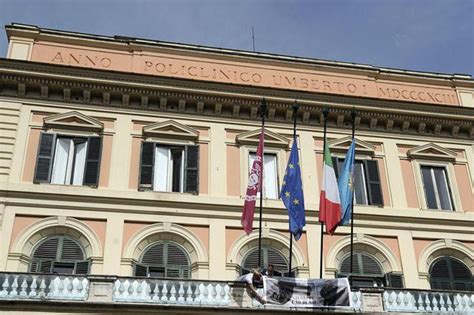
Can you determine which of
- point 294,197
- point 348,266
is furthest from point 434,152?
point 294,197

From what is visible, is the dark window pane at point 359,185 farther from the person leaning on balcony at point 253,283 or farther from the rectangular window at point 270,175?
the person leaning on balcony at point 253,283

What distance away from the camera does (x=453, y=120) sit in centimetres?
2248

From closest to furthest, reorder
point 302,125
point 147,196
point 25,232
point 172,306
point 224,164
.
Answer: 1. point 172,306
2. point 25,232
3. point 147,196
4. point 224,164
5. point 302,125

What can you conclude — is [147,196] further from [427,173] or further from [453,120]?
[453,120]

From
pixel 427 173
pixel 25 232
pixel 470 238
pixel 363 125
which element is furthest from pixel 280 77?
pixel 25 232

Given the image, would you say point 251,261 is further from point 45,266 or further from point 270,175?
point 45,266

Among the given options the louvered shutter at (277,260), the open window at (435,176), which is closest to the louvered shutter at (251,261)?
the louvered shutter at (277,260)

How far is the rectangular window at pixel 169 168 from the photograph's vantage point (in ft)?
64.1

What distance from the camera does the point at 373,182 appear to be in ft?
69.0

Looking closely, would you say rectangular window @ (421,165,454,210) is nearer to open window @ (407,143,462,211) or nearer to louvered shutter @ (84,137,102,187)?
open window @ (407,143,462,211)

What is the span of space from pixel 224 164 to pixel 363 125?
5229 millimetres

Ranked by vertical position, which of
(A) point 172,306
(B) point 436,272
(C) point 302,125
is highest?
(C) point 302,125

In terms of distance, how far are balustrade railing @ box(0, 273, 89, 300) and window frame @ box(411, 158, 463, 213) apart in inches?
449

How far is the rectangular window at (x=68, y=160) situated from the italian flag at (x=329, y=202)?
6.74m
